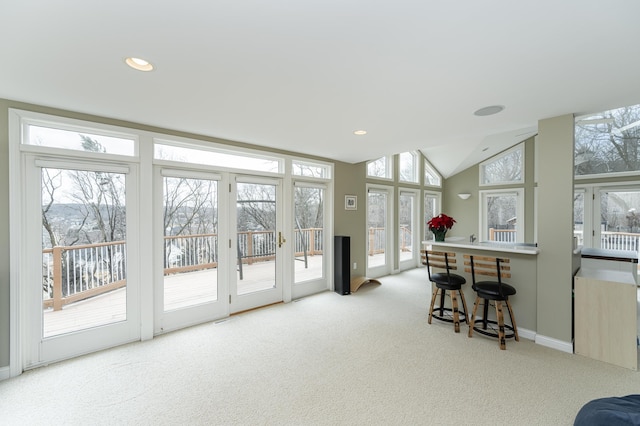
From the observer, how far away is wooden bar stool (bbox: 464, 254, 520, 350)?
9.02 ft

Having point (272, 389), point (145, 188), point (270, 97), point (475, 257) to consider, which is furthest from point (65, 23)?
point (475, 257)

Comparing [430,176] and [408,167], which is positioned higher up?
[408,167]

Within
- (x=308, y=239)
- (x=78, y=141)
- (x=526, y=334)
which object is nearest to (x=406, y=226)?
(x=308, y=239)

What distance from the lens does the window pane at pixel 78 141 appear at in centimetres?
244

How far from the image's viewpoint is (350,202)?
16.6ft

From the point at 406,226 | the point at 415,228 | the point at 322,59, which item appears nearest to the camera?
the point at 322,59

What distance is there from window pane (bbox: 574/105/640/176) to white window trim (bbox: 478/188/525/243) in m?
1.11

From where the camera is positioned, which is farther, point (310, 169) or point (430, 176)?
point (430, 176)

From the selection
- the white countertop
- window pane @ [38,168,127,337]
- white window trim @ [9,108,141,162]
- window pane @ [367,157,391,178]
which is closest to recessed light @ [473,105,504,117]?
the white countertop

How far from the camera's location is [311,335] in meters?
3.04

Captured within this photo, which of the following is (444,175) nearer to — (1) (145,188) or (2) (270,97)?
(2) (270,97)

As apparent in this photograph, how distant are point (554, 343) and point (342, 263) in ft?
9.17

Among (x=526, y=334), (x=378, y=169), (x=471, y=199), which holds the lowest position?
(x=526, y=334)

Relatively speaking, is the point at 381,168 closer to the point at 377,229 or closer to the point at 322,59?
the point at 377,229
